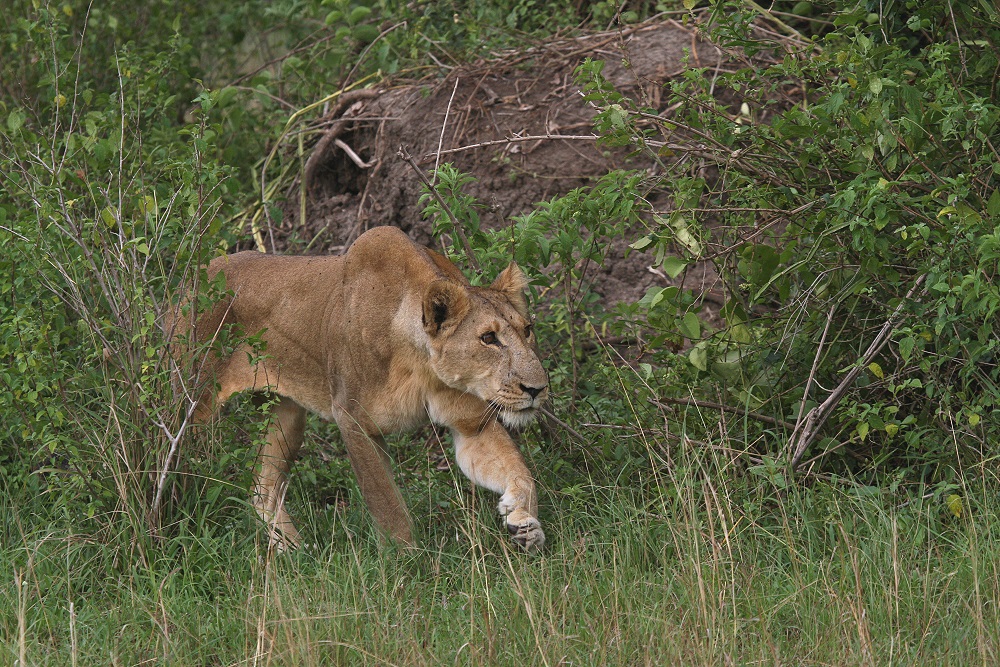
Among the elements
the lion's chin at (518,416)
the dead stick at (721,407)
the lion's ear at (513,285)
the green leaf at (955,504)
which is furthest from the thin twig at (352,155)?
the green leaf at (955,504)

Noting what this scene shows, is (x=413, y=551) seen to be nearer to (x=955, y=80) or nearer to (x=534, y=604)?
(x=534, y=604)

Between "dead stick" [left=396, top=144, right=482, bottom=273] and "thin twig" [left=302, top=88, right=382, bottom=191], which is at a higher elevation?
"dead stick" [left=396, top=144, right=482, bottom=273]

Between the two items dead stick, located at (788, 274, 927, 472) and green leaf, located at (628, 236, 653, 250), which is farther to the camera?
green leaf, located at (628, 236, 653, 250)

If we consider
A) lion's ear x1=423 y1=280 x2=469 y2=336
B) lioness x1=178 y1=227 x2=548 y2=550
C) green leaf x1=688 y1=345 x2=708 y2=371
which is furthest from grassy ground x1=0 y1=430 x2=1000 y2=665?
lion's ear x1=423 y1=280 x2=469 y2=336

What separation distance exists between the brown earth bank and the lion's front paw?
2269 millimetres

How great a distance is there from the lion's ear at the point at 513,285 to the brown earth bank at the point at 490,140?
1721 mm

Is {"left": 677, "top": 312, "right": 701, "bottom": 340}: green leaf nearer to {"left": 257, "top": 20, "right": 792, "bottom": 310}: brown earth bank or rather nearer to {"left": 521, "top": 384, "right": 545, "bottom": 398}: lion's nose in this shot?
{"left": 521, "top": 384, "right": 545, "bottom": 398}: lion's nose

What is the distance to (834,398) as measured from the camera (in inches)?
200

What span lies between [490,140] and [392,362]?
2429 millimetres

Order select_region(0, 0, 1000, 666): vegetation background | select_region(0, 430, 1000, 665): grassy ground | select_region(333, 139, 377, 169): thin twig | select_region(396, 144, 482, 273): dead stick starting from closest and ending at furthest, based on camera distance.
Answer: select_region(0, 430, 1000, 665): grassy ground < select_region(0, 0, 1000, 666): vegetation background < select_region(396, 144, 482, 273): dead stick < select_region(333, 139, 377, 169): thin twig

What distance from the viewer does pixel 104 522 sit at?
4.84 meters

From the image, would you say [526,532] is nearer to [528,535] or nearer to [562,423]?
[528,535]

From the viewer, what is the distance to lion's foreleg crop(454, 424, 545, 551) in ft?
15.5

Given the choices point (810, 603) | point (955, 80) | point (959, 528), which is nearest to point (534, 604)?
point (810, 603)
